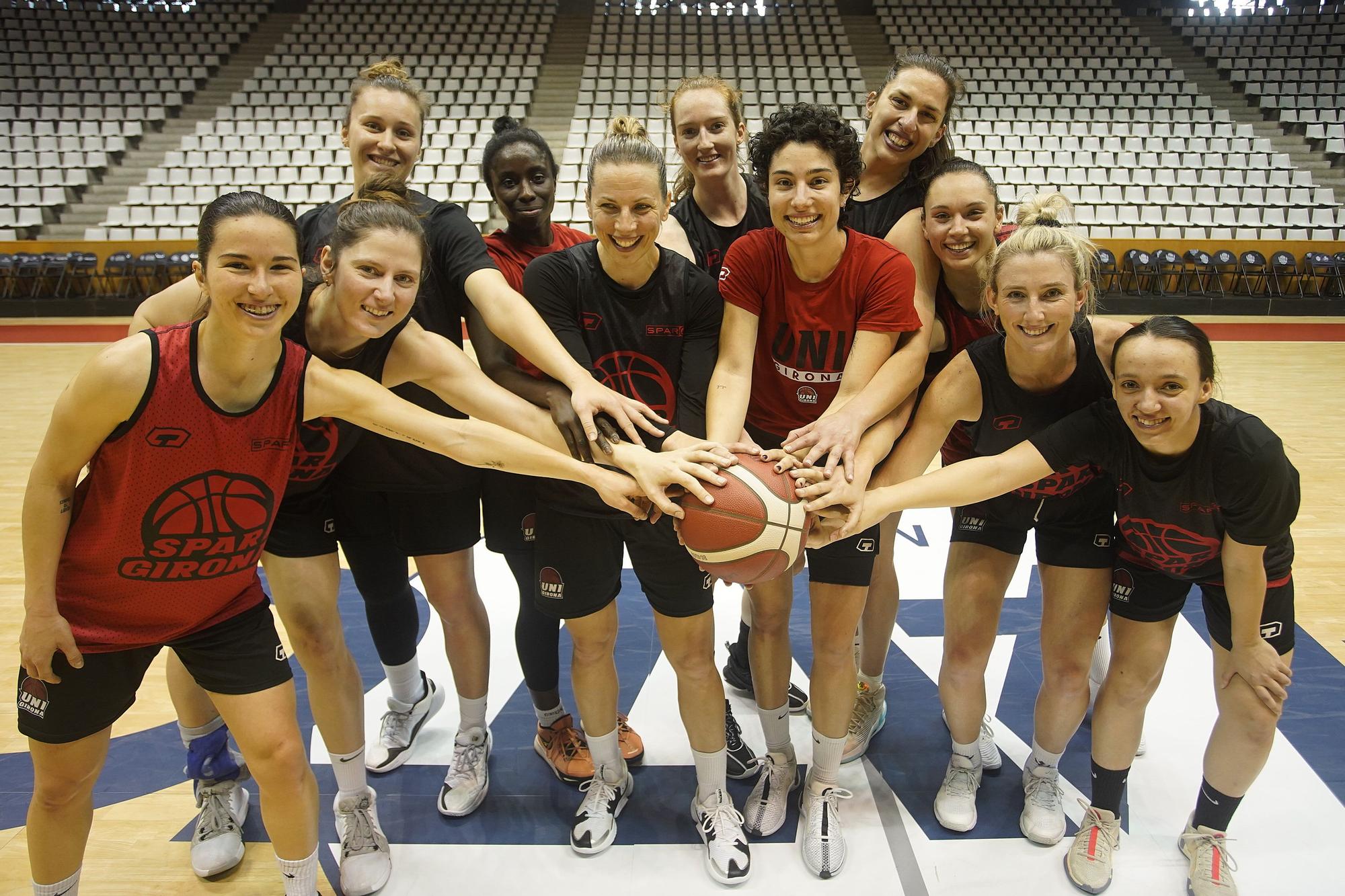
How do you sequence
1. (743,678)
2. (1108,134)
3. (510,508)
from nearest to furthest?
(510,508), (743,678), (1108,134)

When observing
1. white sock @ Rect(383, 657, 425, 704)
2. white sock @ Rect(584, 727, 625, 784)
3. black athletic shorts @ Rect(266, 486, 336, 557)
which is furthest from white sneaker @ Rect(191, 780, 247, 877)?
white sock @ Rect(584, 727, 625, 784)

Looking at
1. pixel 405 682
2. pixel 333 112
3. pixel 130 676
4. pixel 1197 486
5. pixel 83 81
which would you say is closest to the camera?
pixel 130 676

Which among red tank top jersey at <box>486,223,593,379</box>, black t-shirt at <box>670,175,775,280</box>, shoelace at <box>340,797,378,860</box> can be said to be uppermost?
black t-shirt at <box>670,175,775,280</box>

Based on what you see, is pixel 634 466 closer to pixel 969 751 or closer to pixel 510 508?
pixel 510 508

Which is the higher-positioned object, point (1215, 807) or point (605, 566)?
point (605, 566)

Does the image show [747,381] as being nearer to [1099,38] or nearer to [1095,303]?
[1095,303]

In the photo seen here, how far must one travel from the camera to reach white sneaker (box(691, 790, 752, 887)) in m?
2.11

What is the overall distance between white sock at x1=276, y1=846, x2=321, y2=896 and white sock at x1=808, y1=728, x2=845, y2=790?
1285mm

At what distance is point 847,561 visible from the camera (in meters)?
2.18

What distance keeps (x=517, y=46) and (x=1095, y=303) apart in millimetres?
14453

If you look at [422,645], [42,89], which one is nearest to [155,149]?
[42,89]

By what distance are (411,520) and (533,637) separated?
519 mm

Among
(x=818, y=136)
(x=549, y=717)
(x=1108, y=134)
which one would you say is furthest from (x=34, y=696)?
(x=1108, y=134)

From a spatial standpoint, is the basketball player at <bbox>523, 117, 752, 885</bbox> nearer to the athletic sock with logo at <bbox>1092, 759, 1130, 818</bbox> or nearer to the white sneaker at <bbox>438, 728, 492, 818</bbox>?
the white sneaker at <bbox>438, 728, 492, 818</bbox>
